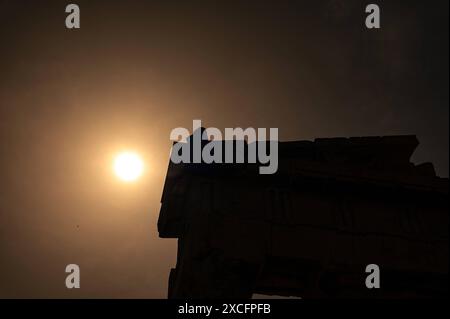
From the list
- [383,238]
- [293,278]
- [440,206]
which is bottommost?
[293,278]

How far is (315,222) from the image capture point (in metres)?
11.6

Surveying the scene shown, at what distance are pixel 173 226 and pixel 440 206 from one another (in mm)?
7346

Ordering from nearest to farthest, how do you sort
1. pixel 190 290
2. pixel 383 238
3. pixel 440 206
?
pixel 190 290 < pixel 383 238 < pixel 440 206

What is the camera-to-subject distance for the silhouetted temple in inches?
417

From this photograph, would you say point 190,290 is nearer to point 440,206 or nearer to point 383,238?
point 383,238

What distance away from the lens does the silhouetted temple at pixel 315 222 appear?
1059 centimetres

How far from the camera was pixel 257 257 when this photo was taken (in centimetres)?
1049
